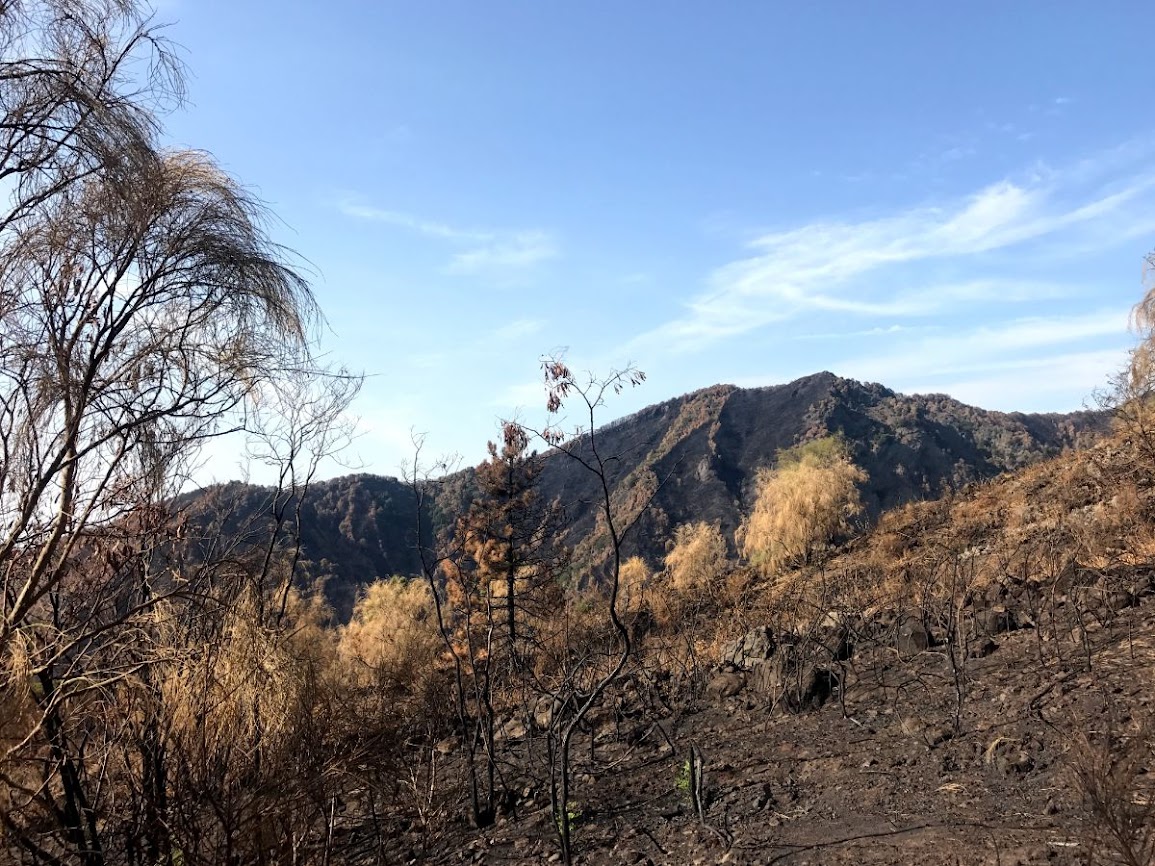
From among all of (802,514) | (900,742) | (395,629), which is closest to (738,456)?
(802,514)

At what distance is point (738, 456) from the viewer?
99125 mm

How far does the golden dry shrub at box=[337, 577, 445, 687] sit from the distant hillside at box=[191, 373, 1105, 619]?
32.3m

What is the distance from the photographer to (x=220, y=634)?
3.89 m

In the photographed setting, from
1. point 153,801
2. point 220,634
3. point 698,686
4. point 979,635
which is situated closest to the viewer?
point 153,801

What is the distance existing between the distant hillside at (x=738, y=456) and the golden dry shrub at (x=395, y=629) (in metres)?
32.3

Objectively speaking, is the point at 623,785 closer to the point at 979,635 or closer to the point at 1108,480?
the point at 979,635

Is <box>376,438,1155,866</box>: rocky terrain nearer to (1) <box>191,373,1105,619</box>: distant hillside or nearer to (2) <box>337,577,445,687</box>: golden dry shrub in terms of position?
(2) <box>337,577,445,687</box>: golden dry shrub

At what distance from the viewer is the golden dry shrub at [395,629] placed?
16.6 metres

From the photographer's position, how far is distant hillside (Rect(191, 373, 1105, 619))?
74.1 meters

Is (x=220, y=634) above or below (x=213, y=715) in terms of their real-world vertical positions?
above

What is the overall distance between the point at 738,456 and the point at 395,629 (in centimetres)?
8233

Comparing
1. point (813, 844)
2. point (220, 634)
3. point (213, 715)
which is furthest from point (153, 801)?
point (813, 844)

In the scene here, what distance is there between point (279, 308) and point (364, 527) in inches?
3175

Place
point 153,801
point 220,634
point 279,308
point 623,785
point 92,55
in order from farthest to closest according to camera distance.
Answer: point 623,785 < point 279,308 < point 220,634 < point 92,55 < point 153,801
